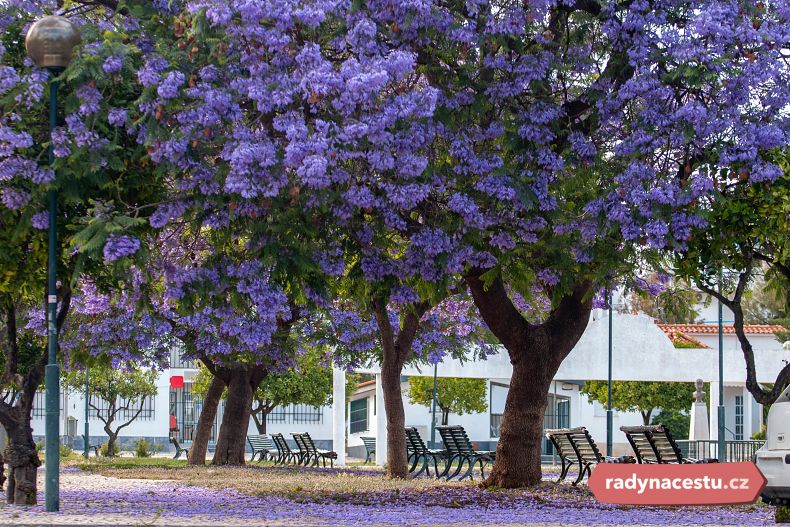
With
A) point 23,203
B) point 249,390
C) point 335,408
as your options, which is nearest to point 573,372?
point 335,408

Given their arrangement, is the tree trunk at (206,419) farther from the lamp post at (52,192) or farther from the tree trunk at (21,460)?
the lamp post at (52,192)

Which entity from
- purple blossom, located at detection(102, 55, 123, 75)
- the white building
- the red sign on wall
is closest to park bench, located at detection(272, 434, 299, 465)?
the white building

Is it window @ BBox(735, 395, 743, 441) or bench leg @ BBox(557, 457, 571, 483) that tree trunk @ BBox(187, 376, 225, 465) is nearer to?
bench leg @ BBox(557, 457, 571, 483)

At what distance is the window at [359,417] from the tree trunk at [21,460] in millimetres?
48246

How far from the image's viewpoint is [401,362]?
22406mm

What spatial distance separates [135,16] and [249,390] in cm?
1762

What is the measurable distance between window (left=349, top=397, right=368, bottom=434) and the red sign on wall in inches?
1910

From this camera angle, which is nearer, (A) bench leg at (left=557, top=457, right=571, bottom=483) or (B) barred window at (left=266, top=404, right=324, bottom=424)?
(A) bench leg at (left=557, top=457, right=571, bottom=483)

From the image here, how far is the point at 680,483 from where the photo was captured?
1260 centimetres

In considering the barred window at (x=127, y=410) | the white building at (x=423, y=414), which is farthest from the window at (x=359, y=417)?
the barred window at (x=127, y=410)

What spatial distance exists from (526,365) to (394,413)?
5099mm

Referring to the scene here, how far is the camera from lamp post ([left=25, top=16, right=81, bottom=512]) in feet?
39.1

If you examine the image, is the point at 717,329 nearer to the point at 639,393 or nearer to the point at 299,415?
the point at 639,393

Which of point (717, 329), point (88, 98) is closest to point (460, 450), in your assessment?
point (88, 98)
